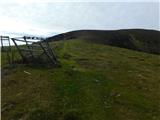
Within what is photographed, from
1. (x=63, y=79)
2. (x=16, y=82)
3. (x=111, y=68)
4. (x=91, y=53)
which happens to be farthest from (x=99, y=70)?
(x=91, y=53)

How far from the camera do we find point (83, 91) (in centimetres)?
2412

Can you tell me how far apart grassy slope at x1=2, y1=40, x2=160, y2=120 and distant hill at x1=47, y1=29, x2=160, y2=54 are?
2071cm

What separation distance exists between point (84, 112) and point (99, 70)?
12.1 m

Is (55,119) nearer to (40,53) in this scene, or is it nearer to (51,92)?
(51,92)

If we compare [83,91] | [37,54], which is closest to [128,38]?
[37,54]

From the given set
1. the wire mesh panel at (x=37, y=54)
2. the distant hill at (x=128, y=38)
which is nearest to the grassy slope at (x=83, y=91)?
the wire mesh panel at (x=37, y=54)

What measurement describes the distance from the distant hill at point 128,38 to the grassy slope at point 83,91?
2071 centimetres

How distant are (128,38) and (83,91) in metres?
36.9

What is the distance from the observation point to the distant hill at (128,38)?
57.5 meters

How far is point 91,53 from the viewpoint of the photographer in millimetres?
43406

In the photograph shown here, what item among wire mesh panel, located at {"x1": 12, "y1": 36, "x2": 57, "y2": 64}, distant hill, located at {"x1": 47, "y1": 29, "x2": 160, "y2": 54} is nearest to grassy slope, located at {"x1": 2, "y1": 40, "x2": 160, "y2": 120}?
wire mesh panel, located at {"x1": 12, "y1": 36, "x2": 57, "y2": 64}

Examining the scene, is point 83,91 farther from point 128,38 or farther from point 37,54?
point 128,38

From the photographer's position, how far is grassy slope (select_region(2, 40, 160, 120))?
2054cm

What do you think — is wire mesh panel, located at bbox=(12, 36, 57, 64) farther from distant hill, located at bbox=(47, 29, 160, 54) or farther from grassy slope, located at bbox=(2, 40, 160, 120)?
distant hill, located at bbox=(47, 29, 160, 54)
